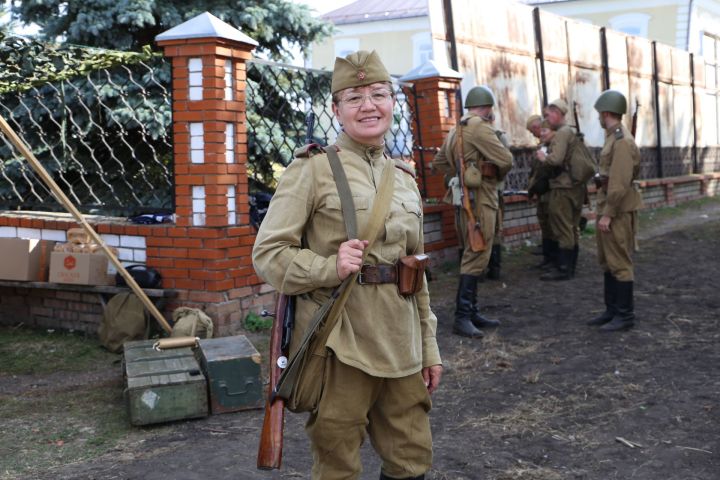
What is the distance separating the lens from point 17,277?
636 centimetres

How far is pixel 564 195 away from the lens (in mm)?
9117

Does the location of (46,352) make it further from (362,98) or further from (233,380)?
(362,98)

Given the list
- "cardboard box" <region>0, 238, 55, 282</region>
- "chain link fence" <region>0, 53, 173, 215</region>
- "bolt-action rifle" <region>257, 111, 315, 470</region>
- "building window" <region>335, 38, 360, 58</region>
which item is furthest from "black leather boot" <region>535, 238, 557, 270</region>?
"building window" <region>335, 38, 360, 58</region>

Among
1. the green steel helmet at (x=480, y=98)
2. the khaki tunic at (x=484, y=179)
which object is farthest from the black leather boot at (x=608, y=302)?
the green steel helmet at (x=480, y=98)

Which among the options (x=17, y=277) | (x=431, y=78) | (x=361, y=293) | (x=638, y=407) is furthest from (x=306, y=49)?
(x=361, y=293)

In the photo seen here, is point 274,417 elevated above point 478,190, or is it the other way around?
point 478,190

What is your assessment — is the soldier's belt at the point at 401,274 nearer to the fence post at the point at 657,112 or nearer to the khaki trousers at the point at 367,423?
the khaki trousers at the point at 367,423

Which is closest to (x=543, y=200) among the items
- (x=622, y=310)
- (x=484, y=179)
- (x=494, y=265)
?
(x=494, y=265)

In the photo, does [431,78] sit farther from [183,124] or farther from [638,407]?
[638,407]

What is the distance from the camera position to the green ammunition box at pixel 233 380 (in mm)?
4676

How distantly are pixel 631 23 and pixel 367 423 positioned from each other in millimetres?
27752

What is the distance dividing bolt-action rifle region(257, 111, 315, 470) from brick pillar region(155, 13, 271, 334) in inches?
142

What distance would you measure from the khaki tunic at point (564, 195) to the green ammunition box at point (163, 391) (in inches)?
208

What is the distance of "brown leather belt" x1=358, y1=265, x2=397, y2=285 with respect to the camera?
257 centimetres
